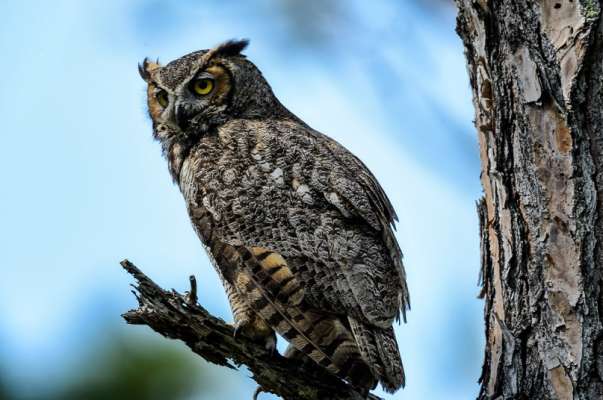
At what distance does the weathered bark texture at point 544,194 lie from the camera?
2.15m

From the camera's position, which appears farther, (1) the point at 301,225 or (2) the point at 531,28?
(1) the point at 301,225

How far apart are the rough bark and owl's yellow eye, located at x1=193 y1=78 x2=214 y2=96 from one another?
1.43 metres

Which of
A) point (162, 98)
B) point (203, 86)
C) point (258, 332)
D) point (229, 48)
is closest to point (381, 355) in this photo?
point (258, 332)

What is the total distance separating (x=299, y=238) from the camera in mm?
2812

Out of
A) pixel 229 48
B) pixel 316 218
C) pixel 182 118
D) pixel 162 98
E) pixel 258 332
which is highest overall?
pixel 229 48

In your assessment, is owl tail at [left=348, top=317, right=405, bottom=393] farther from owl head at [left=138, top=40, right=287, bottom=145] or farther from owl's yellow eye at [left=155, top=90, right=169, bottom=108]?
owl's yellow eye at [left=155, top=90, right=169, bottom=108]

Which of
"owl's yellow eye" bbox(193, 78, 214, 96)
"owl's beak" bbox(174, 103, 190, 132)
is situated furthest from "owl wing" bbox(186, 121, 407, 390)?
"owl's yellow eye" bbox(193, 78, 214, 96)

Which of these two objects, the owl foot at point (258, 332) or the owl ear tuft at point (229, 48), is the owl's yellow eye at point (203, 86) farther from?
the owl foot at point (258, 332)

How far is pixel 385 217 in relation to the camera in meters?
2.96

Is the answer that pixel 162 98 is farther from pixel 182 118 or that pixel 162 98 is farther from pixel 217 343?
pixel 217 343

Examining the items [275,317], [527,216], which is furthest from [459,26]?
[275,317]

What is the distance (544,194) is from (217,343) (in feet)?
3.72

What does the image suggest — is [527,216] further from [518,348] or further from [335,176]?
[335,176]

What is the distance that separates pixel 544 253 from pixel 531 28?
677 millimetres
